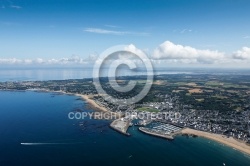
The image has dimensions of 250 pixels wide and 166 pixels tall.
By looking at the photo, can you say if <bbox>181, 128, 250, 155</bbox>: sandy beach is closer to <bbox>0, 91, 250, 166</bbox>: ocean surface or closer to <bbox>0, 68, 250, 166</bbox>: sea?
<bbox>0, 68, 250, 166</bbox>: sea

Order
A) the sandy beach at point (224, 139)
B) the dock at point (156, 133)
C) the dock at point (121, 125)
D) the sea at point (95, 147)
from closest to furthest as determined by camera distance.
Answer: the sea at point (95, 147) → the sandy beach at point (224, 139) → the dock at point (156, 133) → the dock at point (121, 125)

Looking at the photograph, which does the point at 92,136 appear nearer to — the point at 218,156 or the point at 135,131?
the point at 135,131

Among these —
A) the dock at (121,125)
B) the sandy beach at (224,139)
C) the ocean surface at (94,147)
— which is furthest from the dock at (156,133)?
the sandy beach at (224,139)

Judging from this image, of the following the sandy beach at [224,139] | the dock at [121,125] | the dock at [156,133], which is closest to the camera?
the sandy beach at [224,139]

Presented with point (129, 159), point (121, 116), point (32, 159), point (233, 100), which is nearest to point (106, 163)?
point (129, 159)

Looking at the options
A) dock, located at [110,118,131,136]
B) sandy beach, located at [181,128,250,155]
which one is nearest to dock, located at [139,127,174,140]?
dock, located at [110,118,131,136]

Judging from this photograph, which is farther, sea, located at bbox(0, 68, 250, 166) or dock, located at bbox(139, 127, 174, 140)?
Answer: dock, located at bbox(139, 127, 174, 140)

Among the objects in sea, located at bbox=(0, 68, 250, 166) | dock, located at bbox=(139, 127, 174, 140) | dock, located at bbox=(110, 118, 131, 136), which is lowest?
sea, located at bbox=(0, 68, 250, 166)

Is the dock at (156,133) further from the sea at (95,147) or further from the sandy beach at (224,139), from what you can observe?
the sandy beach at (224,139)
